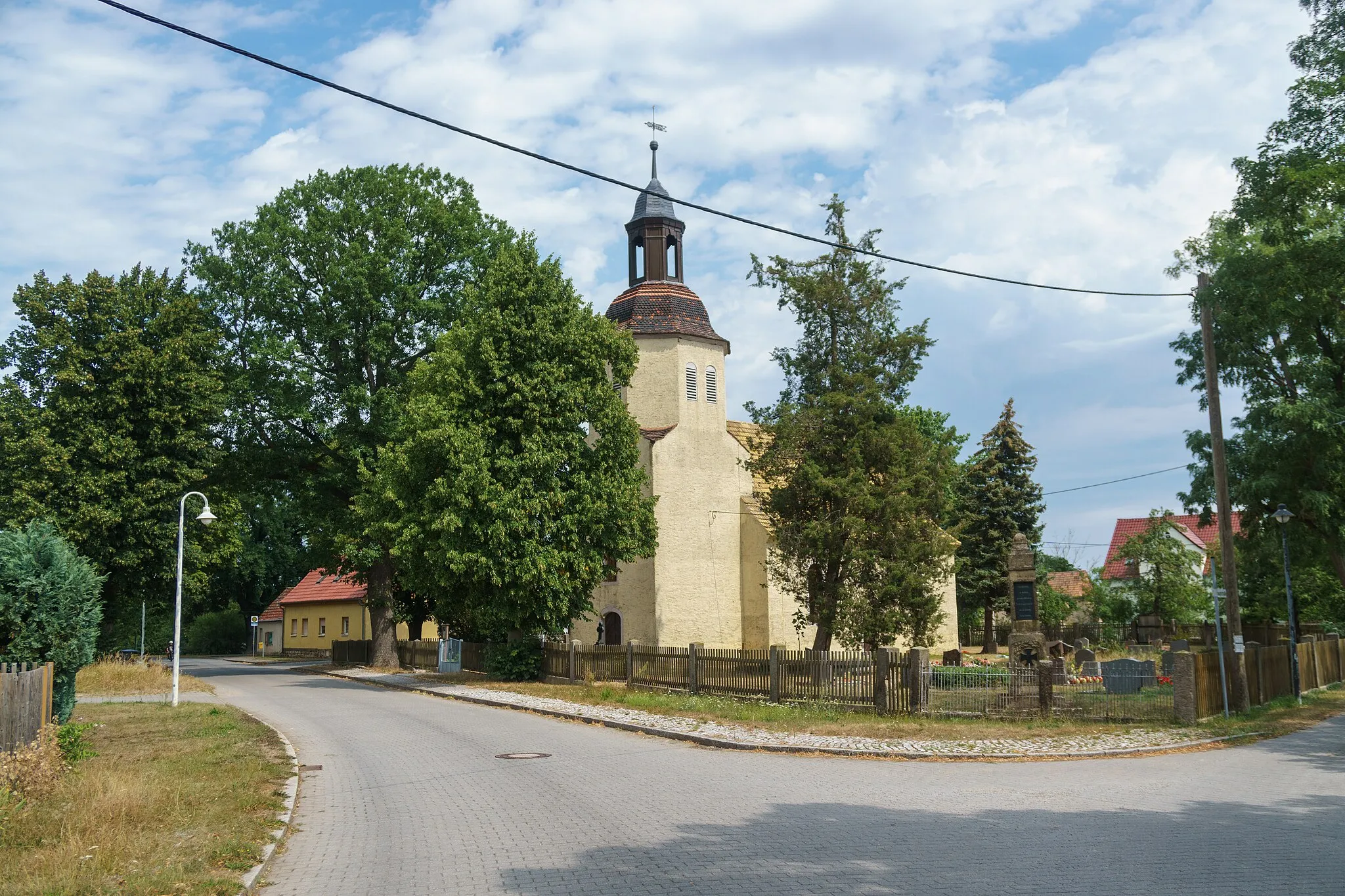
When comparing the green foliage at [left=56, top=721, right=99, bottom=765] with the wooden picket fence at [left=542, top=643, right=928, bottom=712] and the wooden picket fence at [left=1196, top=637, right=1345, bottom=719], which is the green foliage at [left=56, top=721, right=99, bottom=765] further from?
the wooden picket fence at [left=1196, top=637, right=1345, bottom=719]

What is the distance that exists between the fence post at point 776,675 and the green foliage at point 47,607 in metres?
13.0

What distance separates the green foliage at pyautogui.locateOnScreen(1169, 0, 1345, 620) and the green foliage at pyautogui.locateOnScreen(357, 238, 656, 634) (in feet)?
50.4

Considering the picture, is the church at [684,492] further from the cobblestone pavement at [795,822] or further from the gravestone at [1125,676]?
the cobblestone pavement at [795,822]

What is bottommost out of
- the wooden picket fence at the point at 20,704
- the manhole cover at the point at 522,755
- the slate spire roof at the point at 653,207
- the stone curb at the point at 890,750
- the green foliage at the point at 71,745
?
the stone curb at the point at 890,750

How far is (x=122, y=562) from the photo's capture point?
Result: 104ft

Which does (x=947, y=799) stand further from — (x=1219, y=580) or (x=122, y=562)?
(x=1219, y=580)

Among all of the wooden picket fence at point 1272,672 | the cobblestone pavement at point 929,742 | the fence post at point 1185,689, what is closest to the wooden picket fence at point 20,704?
the cobblestone pavement at point 929,742

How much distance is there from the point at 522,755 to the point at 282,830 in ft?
18.4

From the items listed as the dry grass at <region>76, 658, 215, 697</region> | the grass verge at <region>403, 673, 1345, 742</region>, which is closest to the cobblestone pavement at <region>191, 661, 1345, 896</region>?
the grass verge at <region>403, 673, 1345, 742</region>

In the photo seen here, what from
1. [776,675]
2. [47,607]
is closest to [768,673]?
[776,675]

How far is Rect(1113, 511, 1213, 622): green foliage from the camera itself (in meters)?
45.7

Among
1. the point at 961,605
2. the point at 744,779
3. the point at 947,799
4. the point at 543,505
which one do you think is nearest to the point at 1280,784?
the point at 947,799

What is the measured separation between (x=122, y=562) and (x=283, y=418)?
272 inches

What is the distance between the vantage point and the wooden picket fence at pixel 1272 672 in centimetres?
1848
